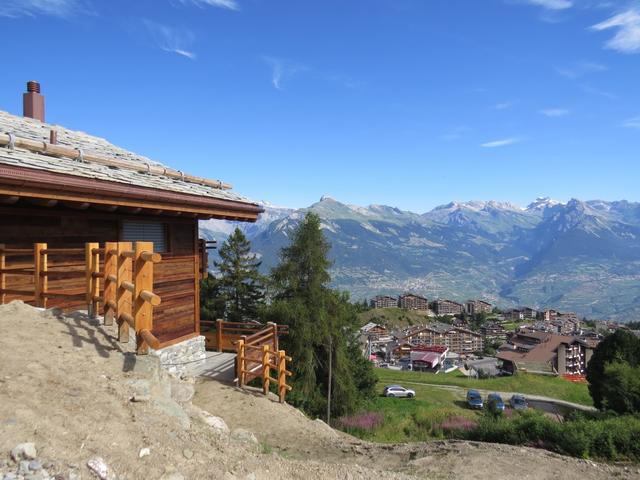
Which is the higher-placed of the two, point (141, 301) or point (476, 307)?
point (141, 301)

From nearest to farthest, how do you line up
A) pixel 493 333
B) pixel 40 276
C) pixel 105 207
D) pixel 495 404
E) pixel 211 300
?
1. pixel 40 276
2. pixel 105 207
3. pixel 495 404
4. pixel 211 300
5. pixel 493 333

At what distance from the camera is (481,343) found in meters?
128

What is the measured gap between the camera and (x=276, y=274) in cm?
2752

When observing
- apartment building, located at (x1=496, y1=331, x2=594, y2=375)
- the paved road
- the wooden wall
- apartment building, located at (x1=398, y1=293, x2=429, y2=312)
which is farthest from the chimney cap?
apartment building, located at (x1=398, y1=293, x2=429, y2=312)

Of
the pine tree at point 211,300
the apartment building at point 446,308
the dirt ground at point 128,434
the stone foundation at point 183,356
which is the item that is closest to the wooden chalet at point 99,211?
the stone foundation at point 183,356

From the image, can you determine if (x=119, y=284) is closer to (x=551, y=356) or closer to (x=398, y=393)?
(x=398, y=393)

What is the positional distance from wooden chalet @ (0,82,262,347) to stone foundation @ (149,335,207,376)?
0.24 metres

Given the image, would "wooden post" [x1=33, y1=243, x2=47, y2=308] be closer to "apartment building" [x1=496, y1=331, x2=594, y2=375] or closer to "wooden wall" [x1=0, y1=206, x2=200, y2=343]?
"wooden wall" [x1=0, y1=206, x2=200, y2=343]

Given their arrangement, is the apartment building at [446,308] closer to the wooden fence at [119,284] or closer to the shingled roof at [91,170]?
the shingled roof at [91,170]

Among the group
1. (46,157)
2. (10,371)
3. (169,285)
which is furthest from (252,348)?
(10,371)

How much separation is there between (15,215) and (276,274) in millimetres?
19474

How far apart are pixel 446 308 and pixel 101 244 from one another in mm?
187091

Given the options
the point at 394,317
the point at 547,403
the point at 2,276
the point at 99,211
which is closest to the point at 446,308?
the point at 394,317

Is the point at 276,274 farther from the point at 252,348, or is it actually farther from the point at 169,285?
the point at 169,285
